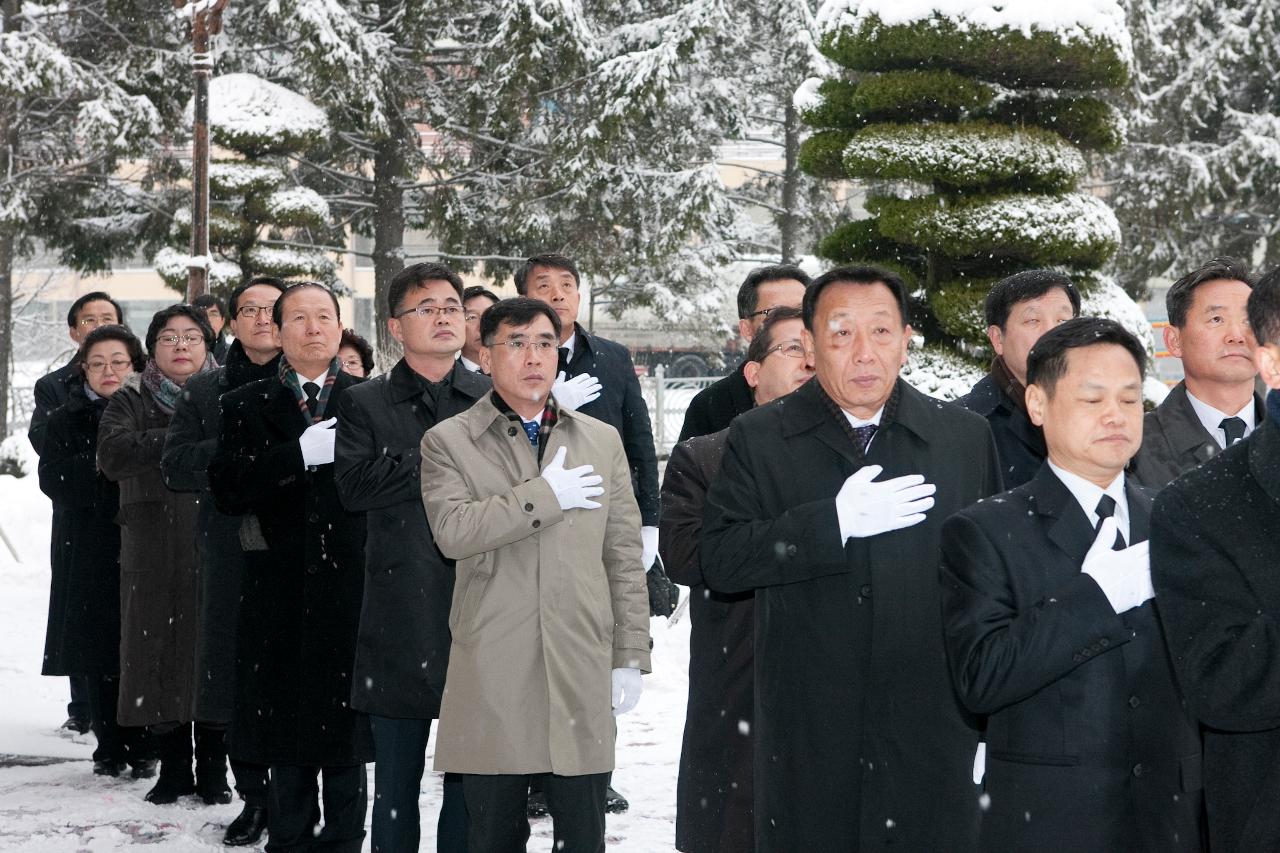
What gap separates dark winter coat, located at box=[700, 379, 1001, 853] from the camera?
3.18 meters

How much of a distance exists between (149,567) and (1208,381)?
167 inches

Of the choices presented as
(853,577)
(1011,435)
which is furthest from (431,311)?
(853,577)

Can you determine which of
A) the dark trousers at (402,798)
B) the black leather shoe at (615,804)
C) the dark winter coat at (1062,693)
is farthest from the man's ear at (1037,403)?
the black leather shoe at (615,804)

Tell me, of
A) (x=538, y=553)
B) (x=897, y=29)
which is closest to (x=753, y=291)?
(x=538, y=553)

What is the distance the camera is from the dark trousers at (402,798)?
441cm

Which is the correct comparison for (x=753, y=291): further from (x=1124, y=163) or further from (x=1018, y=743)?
(x=1124, y=163)

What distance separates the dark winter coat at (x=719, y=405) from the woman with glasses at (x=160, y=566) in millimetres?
2299

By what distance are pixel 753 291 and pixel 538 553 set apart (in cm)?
175

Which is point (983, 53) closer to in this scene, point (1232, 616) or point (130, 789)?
point (130, 789)

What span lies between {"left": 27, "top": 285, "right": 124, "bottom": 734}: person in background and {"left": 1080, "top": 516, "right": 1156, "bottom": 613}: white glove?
5.52m

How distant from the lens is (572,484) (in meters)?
4.01

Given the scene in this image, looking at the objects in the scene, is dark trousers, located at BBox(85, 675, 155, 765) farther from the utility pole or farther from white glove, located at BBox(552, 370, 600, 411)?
the utility pole

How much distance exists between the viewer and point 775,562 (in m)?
3.21

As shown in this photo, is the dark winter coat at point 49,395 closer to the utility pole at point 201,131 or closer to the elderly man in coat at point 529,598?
the elderly man in coat at point 529,598
